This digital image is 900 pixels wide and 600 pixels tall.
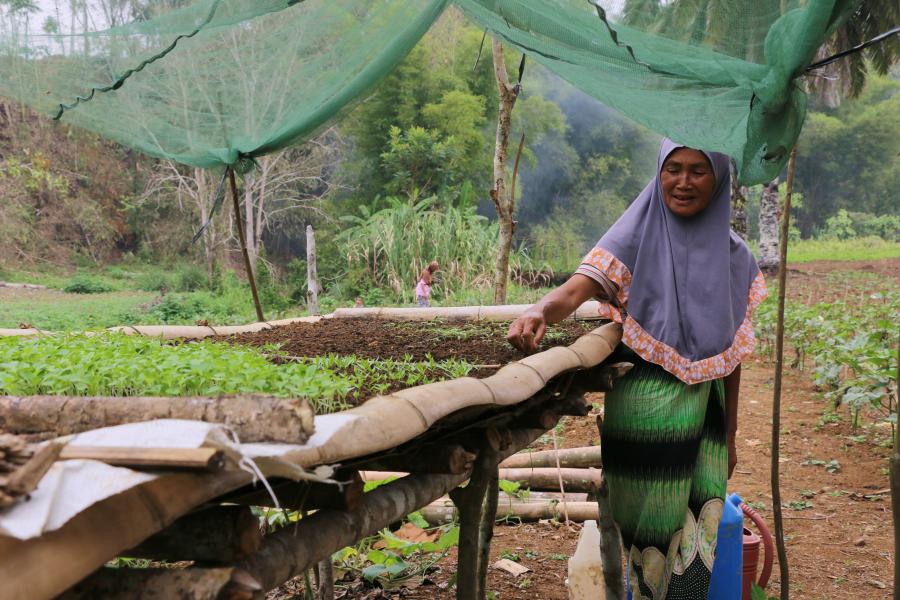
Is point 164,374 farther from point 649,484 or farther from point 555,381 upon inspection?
point 649,484

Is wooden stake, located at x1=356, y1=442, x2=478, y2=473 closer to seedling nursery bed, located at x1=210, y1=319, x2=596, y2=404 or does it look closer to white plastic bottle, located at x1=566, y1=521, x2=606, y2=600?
seedling nursery bed, located at x1=210, y1=319, x2=596, y2=404

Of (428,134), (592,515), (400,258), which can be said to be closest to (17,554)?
(592,515)

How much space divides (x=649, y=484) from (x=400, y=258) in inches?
405

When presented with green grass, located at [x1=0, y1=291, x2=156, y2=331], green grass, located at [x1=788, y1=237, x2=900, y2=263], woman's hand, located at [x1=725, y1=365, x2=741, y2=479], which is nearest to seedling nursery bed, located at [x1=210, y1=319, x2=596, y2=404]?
woman's hand, located at [x1=725, y1=365, x2=741, y2=479]

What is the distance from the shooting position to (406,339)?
3238mm

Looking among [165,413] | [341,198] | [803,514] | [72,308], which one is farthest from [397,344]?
[341,198]

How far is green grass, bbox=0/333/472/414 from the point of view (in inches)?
73.4

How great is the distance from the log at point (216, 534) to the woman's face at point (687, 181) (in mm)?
1827

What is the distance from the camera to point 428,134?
52.1 feet

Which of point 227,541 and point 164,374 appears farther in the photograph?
point 164,374

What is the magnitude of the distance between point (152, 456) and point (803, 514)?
14.7ft

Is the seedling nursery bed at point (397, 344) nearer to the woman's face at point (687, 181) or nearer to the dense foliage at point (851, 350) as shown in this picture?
the woman's face at point (687, 181)

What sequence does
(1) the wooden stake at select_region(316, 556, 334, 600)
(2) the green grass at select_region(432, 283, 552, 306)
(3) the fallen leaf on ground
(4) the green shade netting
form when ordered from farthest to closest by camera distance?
(2) the green grass at select_region(432, 283, 552, 306) → (3) the fallen leaf on ground → (1) the wooden stake at select_region(316, 556, 334, 600) → (4) the green shade netting

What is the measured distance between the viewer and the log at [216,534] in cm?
153
